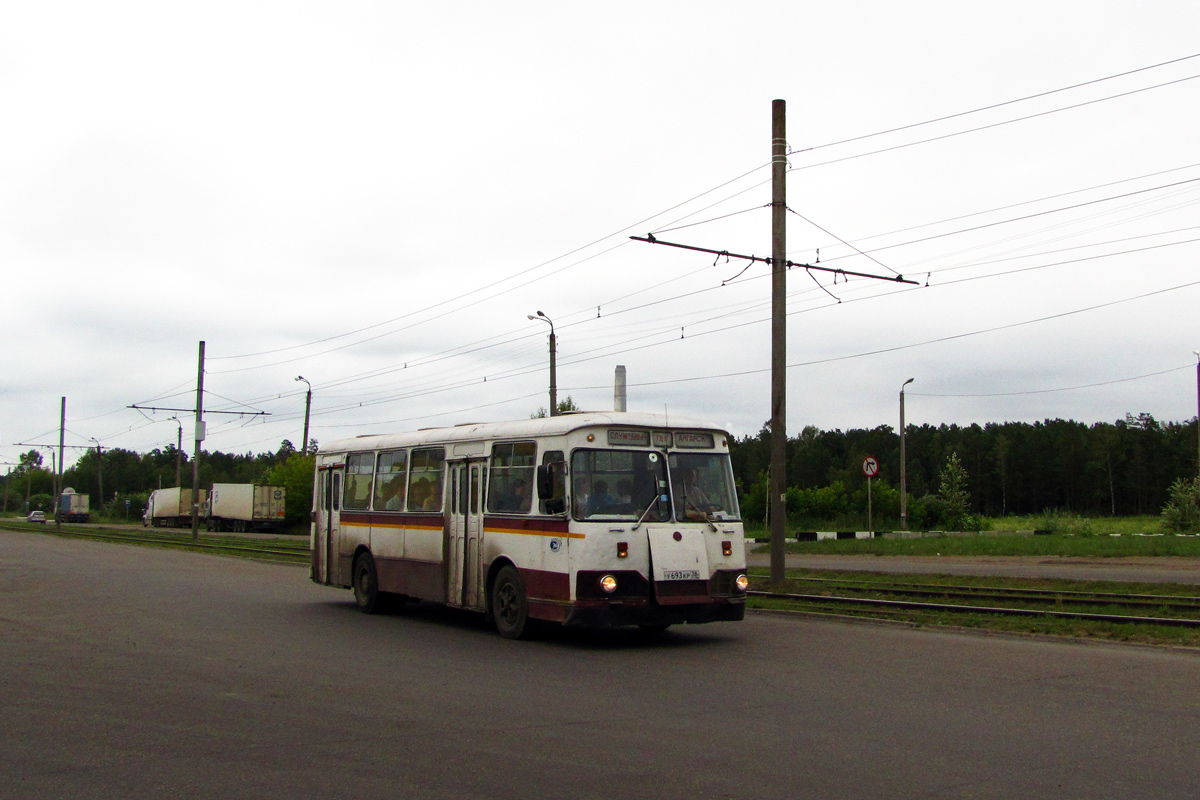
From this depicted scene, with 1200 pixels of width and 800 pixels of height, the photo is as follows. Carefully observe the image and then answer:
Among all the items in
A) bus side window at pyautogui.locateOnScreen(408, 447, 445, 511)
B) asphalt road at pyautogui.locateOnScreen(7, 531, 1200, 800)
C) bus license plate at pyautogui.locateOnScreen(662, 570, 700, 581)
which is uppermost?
bus side window at pyautogui.locateOnScreen(408, 447, 445, 511)

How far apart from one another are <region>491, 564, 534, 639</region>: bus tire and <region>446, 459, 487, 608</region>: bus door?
0.35m

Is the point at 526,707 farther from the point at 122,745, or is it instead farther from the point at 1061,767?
the point at 1061,767

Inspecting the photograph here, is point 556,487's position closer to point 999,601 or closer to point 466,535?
point 466,535

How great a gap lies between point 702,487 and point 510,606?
2726mm

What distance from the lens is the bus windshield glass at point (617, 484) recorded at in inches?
476

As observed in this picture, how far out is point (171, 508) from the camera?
77750mm

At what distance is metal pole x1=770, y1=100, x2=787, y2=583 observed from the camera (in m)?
19.5

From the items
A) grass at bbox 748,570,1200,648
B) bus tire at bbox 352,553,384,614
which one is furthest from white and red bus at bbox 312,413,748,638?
grass at bbox 748,570,1200,648

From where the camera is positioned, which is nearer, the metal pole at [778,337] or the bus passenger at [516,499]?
the bus passenger at [516,499]

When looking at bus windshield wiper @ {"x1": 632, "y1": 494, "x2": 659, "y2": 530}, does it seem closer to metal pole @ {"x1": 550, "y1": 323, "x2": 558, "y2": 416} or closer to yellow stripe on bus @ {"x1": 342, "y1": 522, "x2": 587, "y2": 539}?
yellow stripe on bus @ {"x1": 342, "y1": 522, "x2": 587, "y2": 539}

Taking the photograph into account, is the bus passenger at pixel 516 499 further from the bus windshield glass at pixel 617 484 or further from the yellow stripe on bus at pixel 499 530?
the bus windshield glass at pixel 617 484

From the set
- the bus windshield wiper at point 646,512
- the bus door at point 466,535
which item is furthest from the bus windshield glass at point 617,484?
the bus door at point 466,535

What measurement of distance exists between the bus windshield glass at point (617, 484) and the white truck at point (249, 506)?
189ft

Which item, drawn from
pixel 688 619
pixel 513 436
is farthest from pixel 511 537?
pixel 688 619
